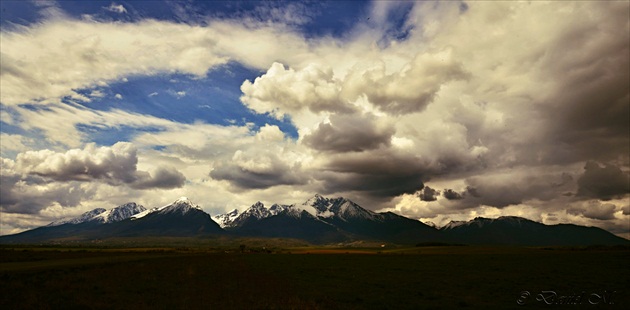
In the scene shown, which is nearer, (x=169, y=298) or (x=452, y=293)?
(x=169, y=298)

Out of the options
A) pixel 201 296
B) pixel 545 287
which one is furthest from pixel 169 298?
pixel 545 287

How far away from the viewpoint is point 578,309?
27.9 m

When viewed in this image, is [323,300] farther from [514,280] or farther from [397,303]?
[514,280]

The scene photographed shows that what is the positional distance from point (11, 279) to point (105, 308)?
26306 mm

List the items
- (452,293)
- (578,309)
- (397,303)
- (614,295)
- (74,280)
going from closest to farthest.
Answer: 1. (578,309)
2. (397,303)
3. (614,295)
4. (452,293)
5. (74,280)

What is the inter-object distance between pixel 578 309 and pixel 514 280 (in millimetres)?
19404

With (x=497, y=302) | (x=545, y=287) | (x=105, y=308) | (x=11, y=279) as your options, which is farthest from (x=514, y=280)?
(x=11, y=279)

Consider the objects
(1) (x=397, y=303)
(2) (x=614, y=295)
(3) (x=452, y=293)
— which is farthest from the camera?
(3) (x=452, y=293)

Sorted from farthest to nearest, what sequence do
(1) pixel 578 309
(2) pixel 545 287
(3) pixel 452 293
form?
(2) pixel 545 287 < (3) pixel 452 293 < (1) pixel 578 309

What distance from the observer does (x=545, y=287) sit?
3962 centimetres

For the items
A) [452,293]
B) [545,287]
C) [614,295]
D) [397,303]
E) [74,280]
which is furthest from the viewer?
[74,280]

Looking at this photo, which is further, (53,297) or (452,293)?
(452,293)

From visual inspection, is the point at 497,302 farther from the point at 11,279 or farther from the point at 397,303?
the point at 11,279

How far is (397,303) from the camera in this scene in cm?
3127
